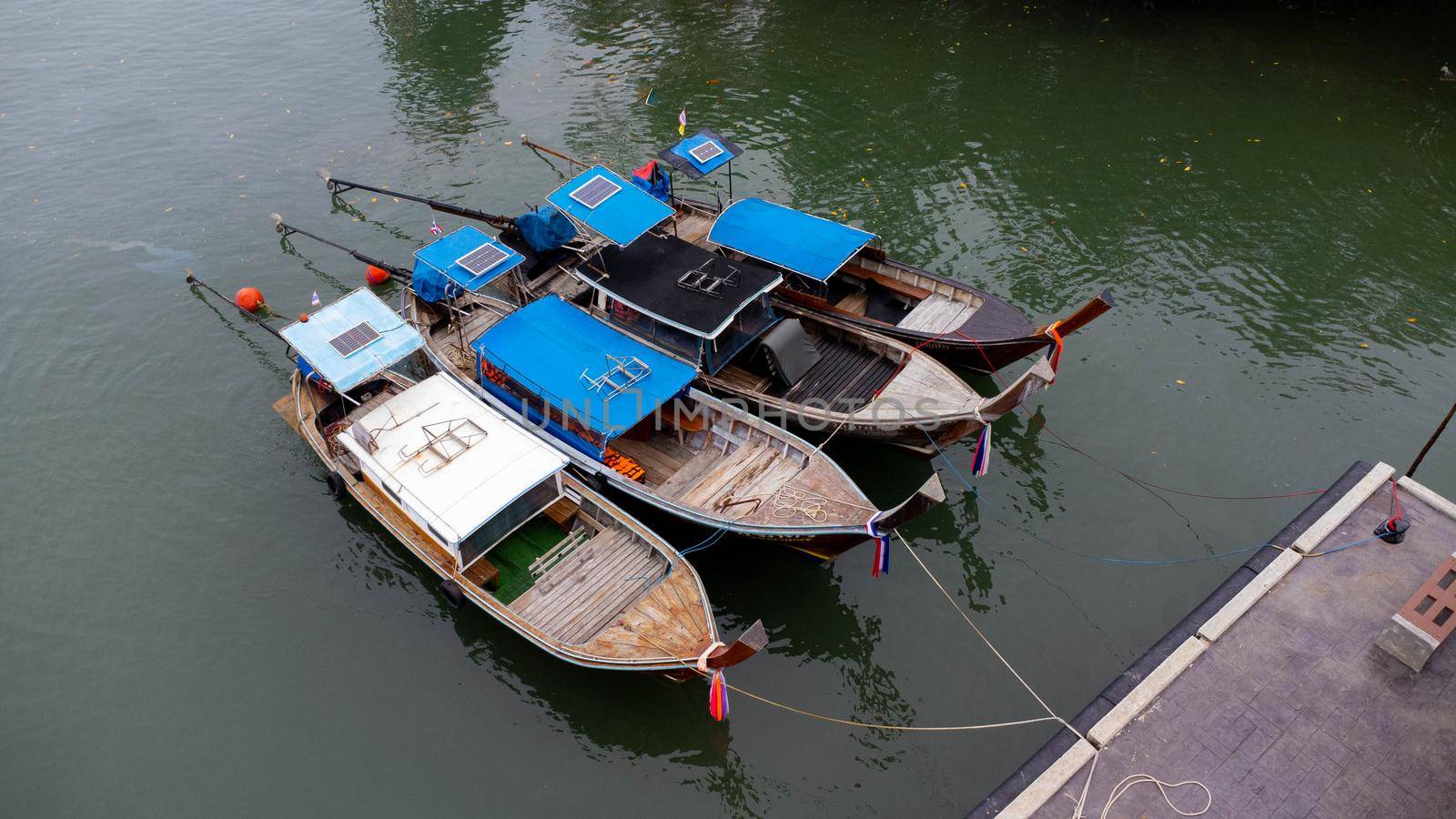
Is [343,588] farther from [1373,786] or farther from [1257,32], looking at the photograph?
[1257,32]

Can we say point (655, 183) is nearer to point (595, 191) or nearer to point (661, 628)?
point (595, 191)

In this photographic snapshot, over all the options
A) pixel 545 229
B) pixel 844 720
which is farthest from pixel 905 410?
pixel 545 229

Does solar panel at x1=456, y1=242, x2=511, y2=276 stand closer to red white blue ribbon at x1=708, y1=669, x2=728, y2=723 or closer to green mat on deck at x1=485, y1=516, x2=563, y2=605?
green mat on deck at x1=485, y1=516, x2=563, y2=605

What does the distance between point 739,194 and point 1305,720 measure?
83.8 ft

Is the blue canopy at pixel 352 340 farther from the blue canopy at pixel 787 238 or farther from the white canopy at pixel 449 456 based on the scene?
the blue canopy at pixel 787 238

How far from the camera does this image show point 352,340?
2275cm

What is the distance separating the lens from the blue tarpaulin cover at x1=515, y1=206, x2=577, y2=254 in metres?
26.8

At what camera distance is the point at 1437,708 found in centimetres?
1636

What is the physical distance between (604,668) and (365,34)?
40.2 meters

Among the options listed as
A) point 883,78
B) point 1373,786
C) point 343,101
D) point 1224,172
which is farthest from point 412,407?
point 1224,172

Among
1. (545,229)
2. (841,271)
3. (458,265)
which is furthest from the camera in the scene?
(841,271)

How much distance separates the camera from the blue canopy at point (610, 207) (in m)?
24.8

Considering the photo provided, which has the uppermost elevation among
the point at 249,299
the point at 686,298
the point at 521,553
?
the point at 686,298

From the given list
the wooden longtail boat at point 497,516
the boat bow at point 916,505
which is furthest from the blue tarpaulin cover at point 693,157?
the boat bow at point 916,505
